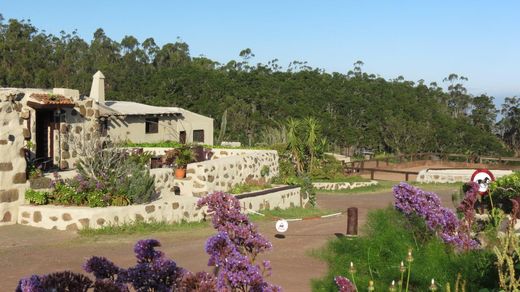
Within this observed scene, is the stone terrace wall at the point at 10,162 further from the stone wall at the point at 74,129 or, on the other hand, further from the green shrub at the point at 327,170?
the green shrub at the point at 327,170

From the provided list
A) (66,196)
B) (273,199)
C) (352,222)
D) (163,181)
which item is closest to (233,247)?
(352,222)

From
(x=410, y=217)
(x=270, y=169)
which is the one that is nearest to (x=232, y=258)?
(x=410, y=217)

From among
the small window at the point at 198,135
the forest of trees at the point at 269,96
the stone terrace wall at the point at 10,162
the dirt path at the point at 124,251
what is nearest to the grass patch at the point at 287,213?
the dirt path at the point at 124,251

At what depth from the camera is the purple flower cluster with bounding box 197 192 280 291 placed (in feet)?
11.1

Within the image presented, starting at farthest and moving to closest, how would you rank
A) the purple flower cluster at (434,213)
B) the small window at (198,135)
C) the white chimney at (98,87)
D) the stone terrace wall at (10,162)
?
1. the small window at (198,135)
2. the white chimney at (98,87)
3. the stone terrace wall at (10,162)
4. the purple flower cluster at (434,213)

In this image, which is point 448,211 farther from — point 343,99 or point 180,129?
point 343,99

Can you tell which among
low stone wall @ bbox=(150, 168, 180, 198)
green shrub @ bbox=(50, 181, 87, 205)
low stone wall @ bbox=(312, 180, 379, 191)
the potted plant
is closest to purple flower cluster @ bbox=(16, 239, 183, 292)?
green shrub @ bbox=(50, 181, 87, 205)

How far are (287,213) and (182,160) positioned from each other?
10.5 ft

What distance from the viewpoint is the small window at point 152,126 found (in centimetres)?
2669

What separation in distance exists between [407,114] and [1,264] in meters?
49.2

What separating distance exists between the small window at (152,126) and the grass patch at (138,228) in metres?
14.7

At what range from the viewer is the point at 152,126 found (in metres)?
27.0

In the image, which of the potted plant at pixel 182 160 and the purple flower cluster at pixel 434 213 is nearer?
the purple flower cluster at pixel 434 213

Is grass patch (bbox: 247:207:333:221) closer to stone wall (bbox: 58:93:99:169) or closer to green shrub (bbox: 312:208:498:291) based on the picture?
stone wall (bbox: 58:93:99:169)
